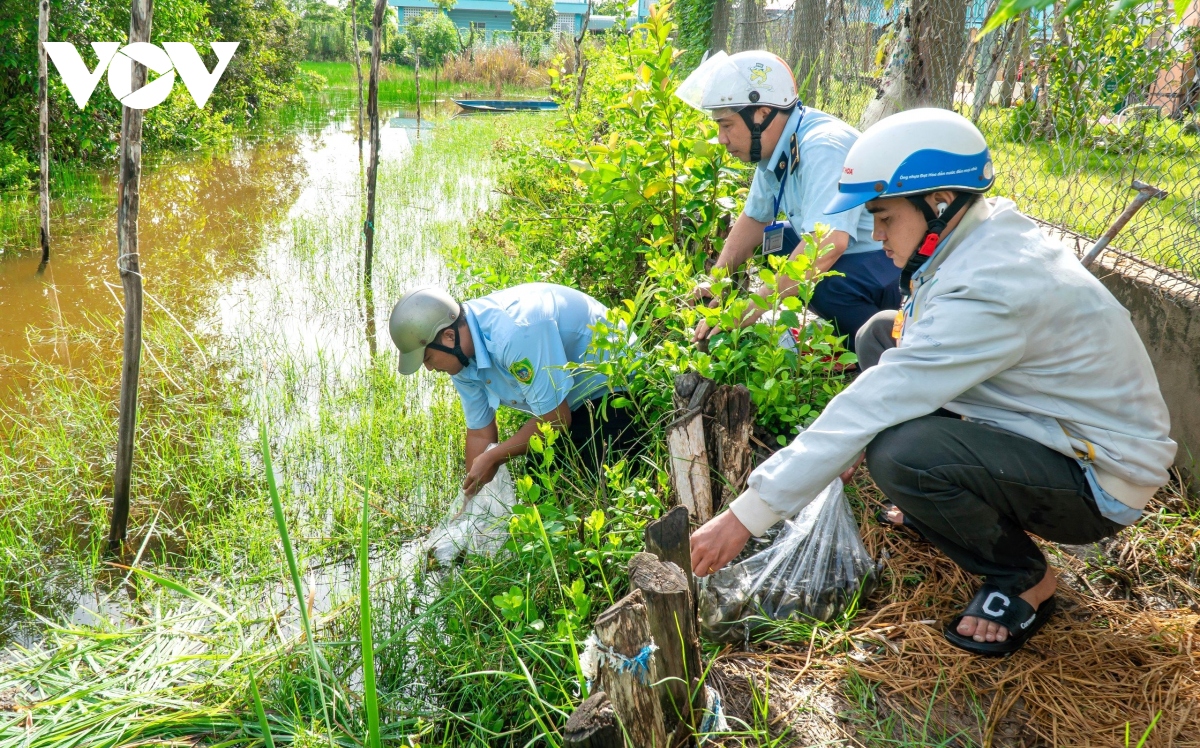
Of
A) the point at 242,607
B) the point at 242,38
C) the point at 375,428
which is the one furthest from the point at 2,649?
the point at 242,38

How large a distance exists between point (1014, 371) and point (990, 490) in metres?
0.30

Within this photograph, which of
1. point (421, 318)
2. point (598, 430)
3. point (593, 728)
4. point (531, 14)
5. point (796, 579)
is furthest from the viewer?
point (531, 14)

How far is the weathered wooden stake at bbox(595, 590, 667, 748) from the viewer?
1.57 metres

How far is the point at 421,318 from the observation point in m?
2.85

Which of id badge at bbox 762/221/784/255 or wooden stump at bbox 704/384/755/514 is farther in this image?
id badge at bbox 762/221/784/255

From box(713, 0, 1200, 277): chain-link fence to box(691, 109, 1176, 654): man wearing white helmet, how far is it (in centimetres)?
131

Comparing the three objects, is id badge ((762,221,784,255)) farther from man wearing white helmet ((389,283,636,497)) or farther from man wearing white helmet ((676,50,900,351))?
man wearing white helmet ((389,283,636,497))

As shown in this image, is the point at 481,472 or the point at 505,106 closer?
the point at 481,472

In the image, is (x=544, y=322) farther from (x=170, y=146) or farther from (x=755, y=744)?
(x=170, y=146)

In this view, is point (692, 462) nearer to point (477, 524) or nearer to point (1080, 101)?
point (477, 524)

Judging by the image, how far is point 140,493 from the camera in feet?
11.6

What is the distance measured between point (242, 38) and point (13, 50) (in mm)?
7712

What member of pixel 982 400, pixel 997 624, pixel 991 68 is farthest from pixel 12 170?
pixel 997 624

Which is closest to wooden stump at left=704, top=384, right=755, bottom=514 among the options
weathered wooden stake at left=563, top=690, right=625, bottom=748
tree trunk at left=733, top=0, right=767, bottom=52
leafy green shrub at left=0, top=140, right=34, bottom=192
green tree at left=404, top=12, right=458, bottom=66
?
weathered wooden stake at left=563, top=690, right=625, bottom=748
